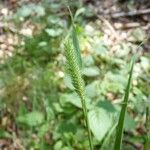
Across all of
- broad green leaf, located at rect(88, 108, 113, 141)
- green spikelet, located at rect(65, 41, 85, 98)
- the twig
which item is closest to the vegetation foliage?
broad green leaf, located at rect(88, 108, 113, 141)

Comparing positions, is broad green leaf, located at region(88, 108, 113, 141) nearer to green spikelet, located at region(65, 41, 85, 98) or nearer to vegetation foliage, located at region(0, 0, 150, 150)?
vegetation foliage, located at region(0, 0, 150, 150)

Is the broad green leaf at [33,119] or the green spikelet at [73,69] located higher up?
the green spikelet at [73,69]

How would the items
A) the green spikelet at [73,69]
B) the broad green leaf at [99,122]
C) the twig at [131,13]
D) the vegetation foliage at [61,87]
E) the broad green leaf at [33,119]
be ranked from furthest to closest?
the twig at [131,13] → the broad green leaf at [33,119] → the vegetation foliage at [61,87] → the broad green leaf at [99,122] → the green spikelet at [73,69]

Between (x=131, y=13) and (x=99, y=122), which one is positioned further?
(x=131, y=13)

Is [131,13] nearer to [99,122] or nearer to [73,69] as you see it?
[99,122]

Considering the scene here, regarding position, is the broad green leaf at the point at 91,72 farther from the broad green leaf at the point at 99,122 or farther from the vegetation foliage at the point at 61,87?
the broad green leaf at the point at 99,122

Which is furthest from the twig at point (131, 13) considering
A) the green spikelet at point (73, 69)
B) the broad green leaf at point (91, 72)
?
the green spikelet at point (73, 69)

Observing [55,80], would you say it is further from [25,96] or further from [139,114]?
[139,114]

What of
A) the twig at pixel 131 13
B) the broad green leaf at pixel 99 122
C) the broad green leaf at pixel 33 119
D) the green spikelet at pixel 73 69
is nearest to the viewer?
the green spikelet at pixel 73 69

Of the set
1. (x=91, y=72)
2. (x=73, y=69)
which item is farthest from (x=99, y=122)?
(x=73, y=69)
